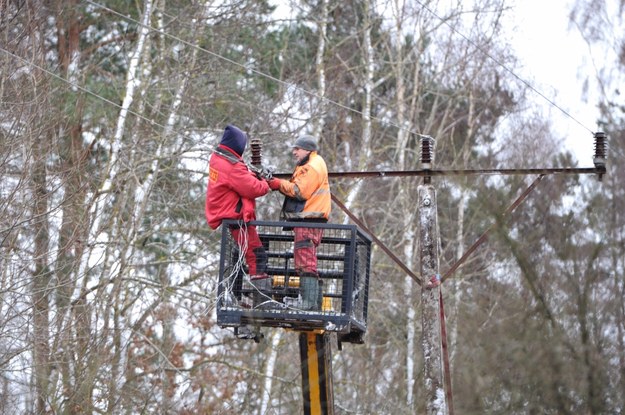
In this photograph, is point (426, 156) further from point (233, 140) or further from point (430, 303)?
point (233, 140)

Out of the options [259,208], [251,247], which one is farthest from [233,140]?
[259,208]

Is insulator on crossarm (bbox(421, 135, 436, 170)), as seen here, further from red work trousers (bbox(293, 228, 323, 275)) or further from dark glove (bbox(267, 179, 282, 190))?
red work trousers (bbox(293, 228, 323, 275))

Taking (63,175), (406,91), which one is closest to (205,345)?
(63,175)

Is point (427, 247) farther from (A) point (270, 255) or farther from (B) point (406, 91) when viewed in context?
(B) point (406, 91)

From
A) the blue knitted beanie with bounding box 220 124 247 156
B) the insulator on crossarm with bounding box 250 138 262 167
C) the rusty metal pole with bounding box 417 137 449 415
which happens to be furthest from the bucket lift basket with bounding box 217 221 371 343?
the rusty metal pole with bounding box 417 137 449 415

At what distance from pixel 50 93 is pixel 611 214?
30.6 ft

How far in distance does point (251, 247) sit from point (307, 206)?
24.6 inches

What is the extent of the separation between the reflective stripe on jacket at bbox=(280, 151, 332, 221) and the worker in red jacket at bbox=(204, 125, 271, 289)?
0.24 metres

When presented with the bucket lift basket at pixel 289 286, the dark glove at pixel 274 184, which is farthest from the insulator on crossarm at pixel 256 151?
the dark glove at pixel 274 184

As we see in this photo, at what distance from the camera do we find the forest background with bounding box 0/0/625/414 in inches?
405

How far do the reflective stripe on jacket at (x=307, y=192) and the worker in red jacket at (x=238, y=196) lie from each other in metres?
0.24

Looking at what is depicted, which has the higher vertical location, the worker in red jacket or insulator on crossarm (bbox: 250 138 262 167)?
insulator on crossarm (bbox: 250 138 262 167)

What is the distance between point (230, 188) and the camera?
11352 mm

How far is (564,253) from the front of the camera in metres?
10.2
